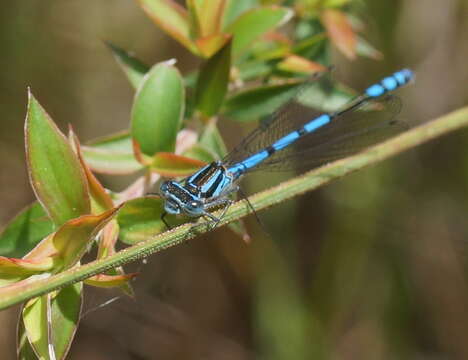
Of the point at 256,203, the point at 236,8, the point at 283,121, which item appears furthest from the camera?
the point at 283,121

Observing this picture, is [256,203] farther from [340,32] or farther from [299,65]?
[340,32]

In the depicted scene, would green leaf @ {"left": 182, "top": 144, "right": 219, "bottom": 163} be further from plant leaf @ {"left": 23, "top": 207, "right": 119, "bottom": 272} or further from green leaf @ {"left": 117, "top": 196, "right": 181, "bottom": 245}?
plant leaf @ {"left": 23, "top": 207, "right": 119, "bottom": 272}

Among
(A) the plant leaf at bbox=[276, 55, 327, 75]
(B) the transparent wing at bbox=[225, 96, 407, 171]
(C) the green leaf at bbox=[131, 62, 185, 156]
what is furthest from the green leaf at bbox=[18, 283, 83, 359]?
(B) the transparent wing at bbox=[225, 96, 407, 171]

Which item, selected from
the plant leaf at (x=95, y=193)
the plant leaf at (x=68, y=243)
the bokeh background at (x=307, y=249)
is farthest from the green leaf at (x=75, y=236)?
the bokeh background at (x=307, y=249)

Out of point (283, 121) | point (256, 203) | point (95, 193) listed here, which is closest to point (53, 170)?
point (95, 193)

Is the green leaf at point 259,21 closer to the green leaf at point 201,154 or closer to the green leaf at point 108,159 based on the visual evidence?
the green leaf at point 201,154

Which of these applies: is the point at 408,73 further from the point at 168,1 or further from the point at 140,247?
the point at 140,247
